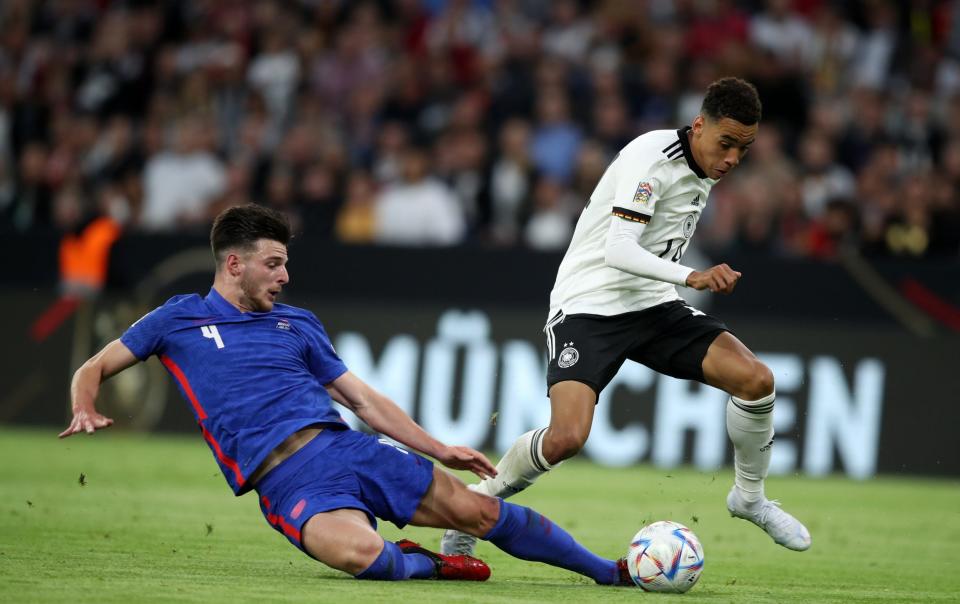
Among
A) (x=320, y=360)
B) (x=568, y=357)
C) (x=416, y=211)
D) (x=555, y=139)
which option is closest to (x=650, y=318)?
(x=568, y=357)

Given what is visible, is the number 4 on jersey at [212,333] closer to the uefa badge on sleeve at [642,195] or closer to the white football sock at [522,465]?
the white football sock at [522,465]

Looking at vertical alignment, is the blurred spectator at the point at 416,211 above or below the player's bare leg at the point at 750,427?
above

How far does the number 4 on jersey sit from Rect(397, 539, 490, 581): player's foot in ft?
3.90

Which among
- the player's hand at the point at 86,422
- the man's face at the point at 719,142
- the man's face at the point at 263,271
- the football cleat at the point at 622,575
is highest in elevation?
the man's face at the point at 719,142

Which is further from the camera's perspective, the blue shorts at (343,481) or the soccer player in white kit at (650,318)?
the soccer player in white kit at (650,318)

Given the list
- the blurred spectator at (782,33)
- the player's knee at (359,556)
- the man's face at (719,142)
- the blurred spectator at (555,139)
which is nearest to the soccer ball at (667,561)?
the player's knee at (359,556)

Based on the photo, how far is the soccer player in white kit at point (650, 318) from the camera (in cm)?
694

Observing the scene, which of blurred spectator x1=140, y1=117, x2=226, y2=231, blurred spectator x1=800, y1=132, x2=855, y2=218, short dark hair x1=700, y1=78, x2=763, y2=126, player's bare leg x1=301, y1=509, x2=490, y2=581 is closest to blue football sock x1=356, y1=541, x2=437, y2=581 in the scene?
player's bare leg x1=301, y1=509, x2=490, y2=581

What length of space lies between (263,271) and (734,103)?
2.34 metres

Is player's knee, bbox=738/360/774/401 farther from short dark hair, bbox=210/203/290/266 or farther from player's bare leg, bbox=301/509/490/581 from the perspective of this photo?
short dark hair, bbox=210/203/290/266

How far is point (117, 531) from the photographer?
7926 mm

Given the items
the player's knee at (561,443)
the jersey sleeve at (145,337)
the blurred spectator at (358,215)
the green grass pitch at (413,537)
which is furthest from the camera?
the blurred spectator at (358,215)

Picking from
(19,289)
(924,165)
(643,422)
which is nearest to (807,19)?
(924,165)

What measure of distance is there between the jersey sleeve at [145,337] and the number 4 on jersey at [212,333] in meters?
0.17
